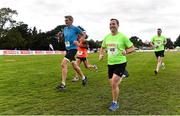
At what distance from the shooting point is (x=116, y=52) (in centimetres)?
993

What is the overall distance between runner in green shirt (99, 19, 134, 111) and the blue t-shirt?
3.14 meters

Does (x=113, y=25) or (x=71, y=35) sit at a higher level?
(x=113, y=25)

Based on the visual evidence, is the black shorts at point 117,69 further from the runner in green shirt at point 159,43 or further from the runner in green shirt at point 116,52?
the runner in green shirt at point 159,43

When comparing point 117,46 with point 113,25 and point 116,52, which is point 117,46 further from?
point 113,25

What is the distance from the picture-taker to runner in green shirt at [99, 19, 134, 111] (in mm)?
9836

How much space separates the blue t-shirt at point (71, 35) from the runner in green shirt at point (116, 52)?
124 inches

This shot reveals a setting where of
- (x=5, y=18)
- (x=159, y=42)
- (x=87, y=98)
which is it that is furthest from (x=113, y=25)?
(x=5, y=18)

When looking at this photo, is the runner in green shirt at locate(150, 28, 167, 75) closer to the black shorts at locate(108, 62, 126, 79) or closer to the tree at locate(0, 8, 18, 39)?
the black shorts at locate(108, 62, 126, 79)

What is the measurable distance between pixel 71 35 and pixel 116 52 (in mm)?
3365

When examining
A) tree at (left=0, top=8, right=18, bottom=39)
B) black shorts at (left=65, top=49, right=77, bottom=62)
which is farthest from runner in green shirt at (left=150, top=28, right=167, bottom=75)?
tree at (left=0, top=8, right=18, bottom=39)

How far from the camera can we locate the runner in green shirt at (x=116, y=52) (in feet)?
32.3

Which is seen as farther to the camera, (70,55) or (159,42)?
(159,42)

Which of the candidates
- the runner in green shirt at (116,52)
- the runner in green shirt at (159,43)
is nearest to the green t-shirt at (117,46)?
the runner in green shirt at (116,52)

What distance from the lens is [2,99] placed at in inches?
437
